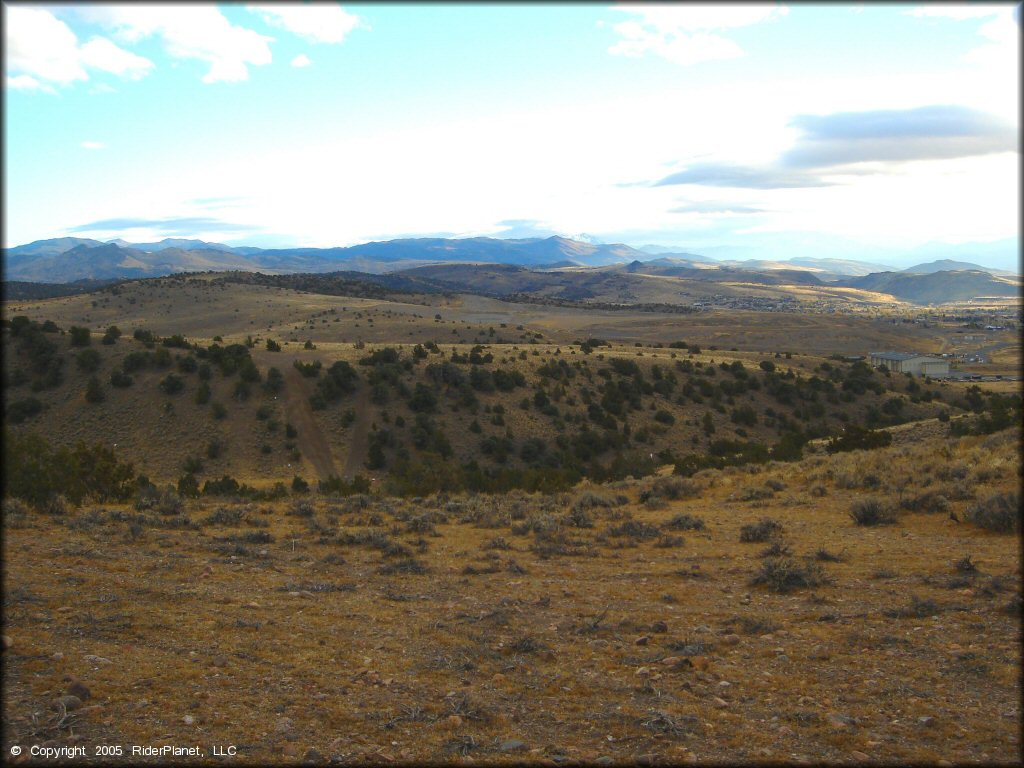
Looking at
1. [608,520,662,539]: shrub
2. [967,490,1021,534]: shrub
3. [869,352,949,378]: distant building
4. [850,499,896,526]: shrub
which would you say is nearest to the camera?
[967,490,1021,534]: shrub

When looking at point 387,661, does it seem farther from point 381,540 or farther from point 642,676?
point 381,540

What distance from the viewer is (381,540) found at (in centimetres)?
1260

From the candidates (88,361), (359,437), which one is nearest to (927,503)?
(359,437)

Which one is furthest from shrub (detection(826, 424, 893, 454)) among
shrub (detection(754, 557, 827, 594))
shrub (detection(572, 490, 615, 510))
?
shrub (detection(754, 557, 827, 594))

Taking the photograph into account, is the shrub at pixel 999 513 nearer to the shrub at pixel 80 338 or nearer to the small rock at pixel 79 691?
the small rock at pixel 79 691

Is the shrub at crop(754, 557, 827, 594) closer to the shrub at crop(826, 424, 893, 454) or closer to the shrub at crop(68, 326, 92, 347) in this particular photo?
the shrub at crop(826, 424, 893, 454)

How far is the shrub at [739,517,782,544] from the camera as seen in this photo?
12.2m

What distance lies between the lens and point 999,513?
1101 cm

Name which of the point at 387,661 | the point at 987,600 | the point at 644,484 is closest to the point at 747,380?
the point at 644,484

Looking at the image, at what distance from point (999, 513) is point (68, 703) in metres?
13.5

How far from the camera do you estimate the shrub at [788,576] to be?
9.15 m

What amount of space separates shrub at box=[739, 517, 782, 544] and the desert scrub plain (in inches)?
1.8

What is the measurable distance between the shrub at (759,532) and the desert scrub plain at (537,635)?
1.8 inches

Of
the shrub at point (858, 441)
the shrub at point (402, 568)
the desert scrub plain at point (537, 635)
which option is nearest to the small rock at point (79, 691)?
the desert scrub plain at point (537, 635)
